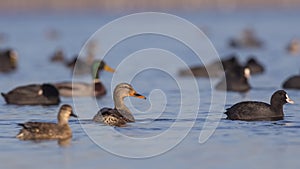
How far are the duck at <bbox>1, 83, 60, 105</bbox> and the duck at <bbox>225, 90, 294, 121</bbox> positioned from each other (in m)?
4.94

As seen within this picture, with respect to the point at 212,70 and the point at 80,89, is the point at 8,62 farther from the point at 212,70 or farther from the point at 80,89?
the point at 80,89

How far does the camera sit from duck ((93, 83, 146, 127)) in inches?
609

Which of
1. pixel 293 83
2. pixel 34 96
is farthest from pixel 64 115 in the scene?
pixel 293 83

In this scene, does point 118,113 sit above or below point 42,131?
above

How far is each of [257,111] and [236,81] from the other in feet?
19.7

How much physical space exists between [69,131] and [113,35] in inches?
1220

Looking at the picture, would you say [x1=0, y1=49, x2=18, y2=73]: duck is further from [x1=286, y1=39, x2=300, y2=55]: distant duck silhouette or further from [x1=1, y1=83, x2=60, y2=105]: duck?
[x1=286, y1=39, x2=300, y2=55]: distant duck silhouette

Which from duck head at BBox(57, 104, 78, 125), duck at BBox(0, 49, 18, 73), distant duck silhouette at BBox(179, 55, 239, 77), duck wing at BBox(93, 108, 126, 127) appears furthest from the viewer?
duck at BBox(0, 49, 18, 73)

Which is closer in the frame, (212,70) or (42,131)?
(42,131)

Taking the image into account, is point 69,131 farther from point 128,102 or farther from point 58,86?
point 58,86

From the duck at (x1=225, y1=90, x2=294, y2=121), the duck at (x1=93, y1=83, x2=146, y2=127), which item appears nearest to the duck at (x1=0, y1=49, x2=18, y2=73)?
the duck at (x1=93, y1=83, x2=146, y2=127)

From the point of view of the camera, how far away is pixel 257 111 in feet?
52.7

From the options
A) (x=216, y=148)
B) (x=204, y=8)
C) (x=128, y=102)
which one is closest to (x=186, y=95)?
(x=128, y=102)

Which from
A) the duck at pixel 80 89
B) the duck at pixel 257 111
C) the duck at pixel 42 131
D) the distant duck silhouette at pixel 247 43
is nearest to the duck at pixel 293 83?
the duck at pixel 80 89
